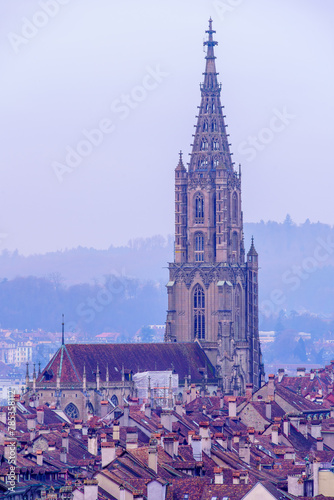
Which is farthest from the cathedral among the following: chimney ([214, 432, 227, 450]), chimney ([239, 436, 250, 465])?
chimney ([239, 436, 250, 465])

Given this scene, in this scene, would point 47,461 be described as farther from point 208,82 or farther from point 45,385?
point 208,82

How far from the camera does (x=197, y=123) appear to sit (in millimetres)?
160250

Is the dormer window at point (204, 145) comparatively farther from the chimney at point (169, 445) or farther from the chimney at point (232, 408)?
the chimney at point (169, 445)

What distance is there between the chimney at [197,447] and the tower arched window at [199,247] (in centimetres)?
7962

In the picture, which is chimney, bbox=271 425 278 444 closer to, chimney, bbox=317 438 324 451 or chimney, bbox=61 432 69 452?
chimney, bbox=317 438 324 451

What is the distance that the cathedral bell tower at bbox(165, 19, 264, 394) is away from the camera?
154 metres

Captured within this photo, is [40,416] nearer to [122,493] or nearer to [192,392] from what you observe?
[192,392]

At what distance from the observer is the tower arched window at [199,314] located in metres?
155

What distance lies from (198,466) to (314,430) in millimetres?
22911

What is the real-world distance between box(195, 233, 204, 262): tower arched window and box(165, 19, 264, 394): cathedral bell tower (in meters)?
0.07

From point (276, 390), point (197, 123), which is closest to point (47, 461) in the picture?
point (276, 390)

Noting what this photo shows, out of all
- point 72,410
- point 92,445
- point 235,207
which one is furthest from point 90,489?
point 235,207

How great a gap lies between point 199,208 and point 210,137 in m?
5.76

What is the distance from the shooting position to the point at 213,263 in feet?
510
